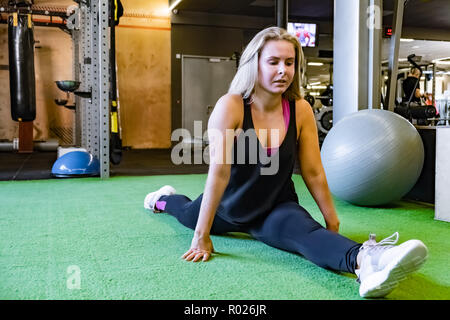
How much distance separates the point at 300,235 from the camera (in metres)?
1.55

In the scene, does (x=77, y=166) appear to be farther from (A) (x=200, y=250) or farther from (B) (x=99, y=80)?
(A) (x=200, y=250)

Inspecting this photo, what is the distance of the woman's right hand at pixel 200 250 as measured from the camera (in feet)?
5.32

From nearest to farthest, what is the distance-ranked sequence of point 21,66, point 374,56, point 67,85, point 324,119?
1. point 374,56
2. point 67,85
3. point 21,66
4. point 324,119

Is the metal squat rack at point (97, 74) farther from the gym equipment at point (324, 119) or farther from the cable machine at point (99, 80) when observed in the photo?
the gym equipment at point (324, 119)

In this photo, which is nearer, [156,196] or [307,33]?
[156,196]

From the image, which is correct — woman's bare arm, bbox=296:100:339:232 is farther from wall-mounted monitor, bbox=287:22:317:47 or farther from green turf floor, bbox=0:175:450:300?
wall-mounted monitor, bbox=287:22:317:47

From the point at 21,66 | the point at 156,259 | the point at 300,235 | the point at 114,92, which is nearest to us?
the point at 300,235

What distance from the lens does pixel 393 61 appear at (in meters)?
3.85

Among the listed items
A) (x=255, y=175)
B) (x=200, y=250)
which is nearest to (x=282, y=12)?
(x=255, y=175)

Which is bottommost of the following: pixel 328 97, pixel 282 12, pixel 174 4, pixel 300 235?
pixel 300 235

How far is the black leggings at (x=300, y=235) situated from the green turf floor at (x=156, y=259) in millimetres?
58

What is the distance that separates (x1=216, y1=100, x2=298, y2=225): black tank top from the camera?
66.4 inches

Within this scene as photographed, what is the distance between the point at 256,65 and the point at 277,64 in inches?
3.2

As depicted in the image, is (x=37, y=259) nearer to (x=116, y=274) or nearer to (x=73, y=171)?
(x=116, y=274)
